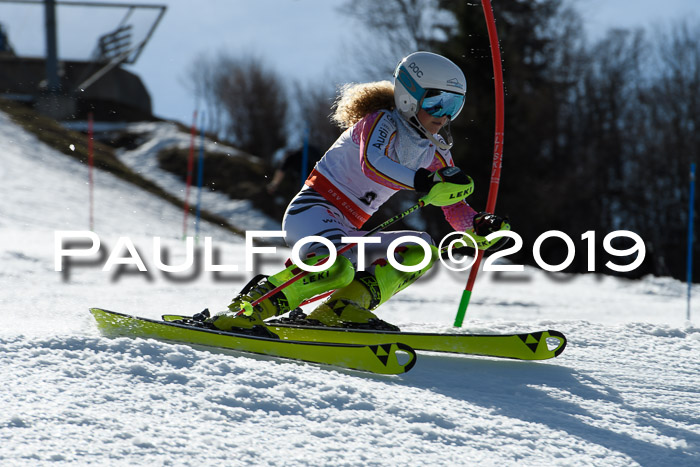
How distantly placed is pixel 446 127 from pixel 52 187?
12.5 m

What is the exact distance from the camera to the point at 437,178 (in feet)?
9.50

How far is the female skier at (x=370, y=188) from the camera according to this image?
305 cm

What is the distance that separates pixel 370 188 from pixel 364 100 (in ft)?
1.42

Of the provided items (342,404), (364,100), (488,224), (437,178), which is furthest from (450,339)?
(364,100)

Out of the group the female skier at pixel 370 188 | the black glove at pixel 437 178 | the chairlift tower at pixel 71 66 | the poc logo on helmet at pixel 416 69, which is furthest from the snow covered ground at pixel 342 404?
the chairlift tower at pixel 71 66

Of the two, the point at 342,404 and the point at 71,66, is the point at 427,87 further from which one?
the point at 71,66

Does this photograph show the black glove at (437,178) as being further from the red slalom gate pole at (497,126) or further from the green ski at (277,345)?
the red slalom gate pole at (497,126)

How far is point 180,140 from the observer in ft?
68.9

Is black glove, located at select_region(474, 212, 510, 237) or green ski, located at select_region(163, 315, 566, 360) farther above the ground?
black glove, located at select_region(474, 212, 510, 237)

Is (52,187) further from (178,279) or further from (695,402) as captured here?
(695,402)

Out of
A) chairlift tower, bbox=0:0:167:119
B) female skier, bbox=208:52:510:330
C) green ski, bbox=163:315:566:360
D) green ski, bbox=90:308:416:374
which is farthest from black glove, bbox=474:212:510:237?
chairlift tower, bbox=0:0:167:119

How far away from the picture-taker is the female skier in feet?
10.0

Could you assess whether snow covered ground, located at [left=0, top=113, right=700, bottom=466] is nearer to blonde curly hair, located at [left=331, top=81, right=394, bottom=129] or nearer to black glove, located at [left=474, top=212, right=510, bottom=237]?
black glove, located at [left=474, top=212, right=510, bottom=237]

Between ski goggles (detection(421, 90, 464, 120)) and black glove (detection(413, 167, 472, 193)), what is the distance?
14.7 inches
